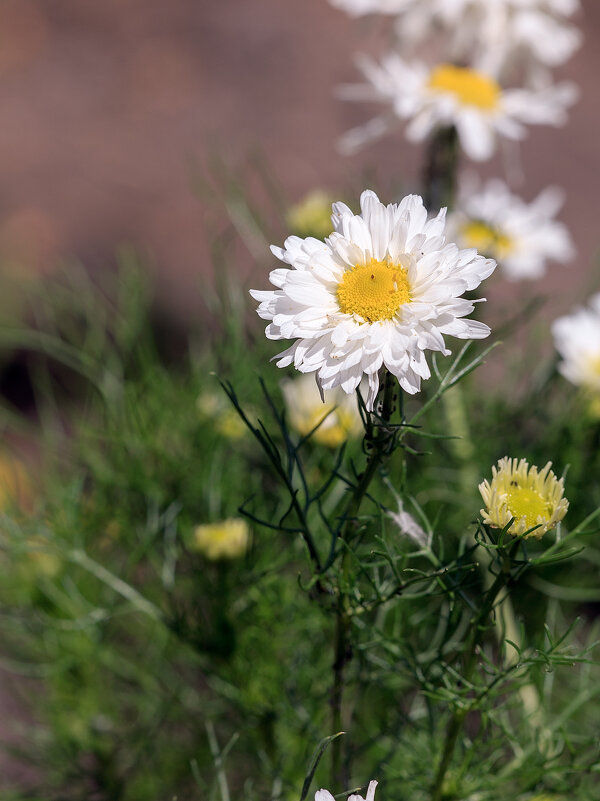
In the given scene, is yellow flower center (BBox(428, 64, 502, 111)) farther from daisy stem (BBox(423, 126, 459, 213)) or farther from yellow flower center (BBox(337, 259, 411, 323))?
yellow flower center (BBox(337, 259, 411, 323))

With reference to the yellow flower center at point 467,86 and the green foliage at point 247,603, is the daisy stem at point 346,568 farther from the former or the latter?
the yellow flower center at point 467,86

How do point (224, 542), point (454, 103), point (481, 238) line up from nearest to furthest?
point (224, 542) → point (454, 103) → point (481, 238)

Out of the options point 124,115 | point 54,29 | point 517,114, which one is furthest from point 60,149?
point 517,114

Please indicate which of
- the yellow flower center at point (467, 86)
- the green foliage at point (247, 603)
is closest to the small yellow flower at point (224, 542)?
the green foliage at point (247, 603)

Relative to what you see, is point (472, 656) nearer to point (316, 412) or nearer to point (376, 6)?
point (316, 412)

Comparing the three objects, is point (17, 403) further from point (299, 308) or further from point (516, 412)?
point (299, 308)

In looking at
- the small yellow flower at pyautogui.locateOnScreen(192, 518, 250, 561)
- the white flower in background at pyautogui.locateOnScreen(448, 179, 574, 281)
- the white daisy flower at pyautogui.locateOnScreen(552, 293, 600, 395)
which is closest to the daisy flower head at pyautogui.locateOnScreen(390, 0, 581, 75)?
the white flower in background at pyautogui.locateOnScreen(448, 179, 574, 281)

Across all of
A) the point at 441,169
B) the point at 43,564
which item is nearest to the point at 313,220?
the point at 441,169
